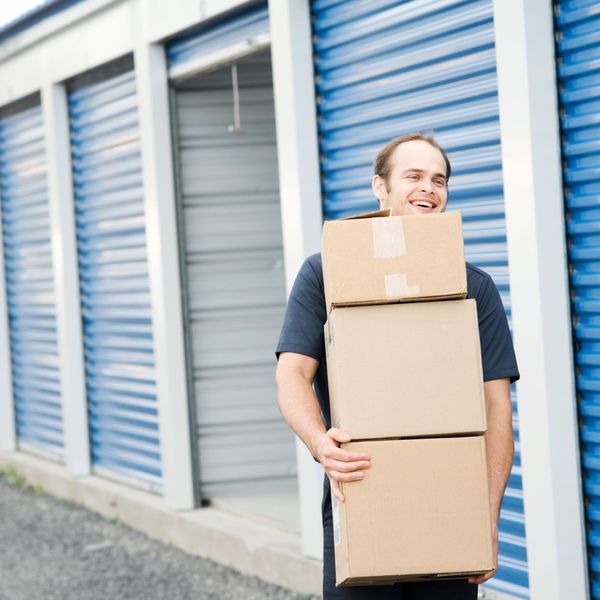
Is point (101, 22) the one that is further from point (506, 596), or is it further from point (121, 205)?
point (506, 596)

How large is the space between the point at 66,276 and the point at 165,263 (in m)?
1.95

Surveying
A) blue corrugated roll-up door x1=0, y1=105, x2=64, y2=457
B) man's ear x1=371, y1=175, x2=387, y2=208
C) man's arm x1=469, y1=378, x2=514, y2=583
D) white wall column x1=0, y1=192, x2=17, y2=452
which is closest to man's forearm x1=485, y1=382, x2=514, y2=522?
man's arm x1=469, y1=378, x2=514, y2=583

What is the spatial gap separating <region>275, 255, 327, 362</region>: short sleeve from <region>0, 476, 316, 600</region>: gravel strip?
3587 millimetres

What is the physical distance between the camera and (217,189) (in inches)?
326

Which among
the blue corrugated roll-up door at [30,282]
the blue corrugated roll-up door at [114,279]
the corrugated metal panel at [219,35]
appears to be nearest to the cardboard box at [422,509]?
the corrugated metal panel at [219,35]

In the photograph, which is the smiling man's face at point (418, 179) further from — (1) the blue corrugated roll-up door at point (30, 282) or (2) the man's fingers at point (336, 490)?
(1) the blue corrugated roll-up door at point (30, 282)

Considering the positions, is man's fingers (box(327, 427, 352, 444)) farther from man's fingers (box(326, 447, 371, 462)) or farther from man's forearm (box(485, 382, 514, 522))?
man's forearm (box(485, 382, 514, 522))

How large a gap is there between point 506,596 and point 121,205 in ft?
15.5

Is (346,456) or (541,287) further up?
(541,287)

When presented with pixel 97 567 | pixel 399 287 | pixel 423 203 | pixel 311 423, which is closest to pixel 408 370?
pixel 399 287

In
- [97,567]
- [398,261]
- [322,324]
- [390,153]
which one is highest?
[390,153]

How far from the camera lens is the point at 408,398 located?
9.79 ft

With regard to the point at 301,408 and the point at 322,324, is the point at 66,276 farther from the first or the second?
the point at 301,408

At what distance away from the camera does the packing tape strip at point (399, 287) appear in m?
3.00
